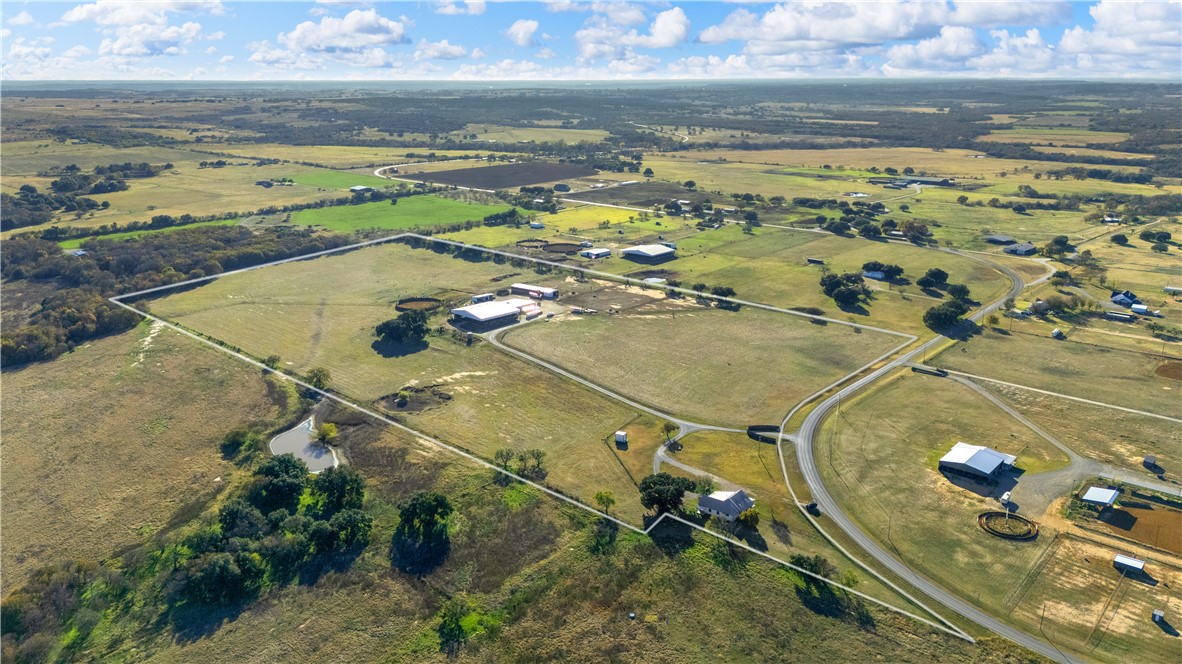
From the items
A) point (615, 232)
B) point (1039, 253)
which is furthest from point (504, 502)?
point (1039, 253)

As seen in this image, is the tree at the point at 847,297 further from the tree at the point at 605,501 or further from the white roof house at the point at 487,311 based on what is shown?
the tree at the point at 605,501

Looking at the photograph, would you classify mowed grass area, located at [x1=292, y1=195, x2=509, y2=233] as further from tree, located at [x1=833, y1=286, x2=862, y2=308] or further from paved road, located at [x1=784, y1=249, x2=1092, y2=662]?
paved road, located at [x1=784, y1=249, x2=1092, y2=662]

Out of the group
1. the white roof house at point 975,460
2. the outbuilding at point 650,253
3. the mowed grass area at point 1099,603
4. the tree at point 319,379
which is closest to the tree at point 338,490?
the tree at point 319,379

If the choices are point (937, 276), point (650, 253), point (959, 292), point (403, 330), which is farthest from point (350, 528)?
point (937, 276)

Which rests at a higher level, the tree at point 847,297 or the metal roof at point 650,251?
the metal roof at point 650,251

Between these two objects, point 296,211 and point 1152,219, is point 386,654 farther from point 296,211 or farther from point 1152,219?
point 1152,219

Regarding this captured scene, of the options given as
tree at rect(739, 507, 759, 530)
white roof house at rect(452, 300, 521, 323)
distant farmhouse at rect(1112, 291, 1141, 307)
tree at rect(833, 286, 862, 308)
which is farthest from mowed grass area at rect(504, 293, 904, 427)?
distant farmhouse at rect(1112, 291, 1141, 307)

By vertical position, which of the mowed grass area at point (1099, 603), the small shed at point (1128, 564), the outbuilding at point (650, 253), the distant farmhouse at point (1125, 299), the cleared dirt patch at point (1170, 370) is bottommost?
the mowed grass area at point (1099, 603)
